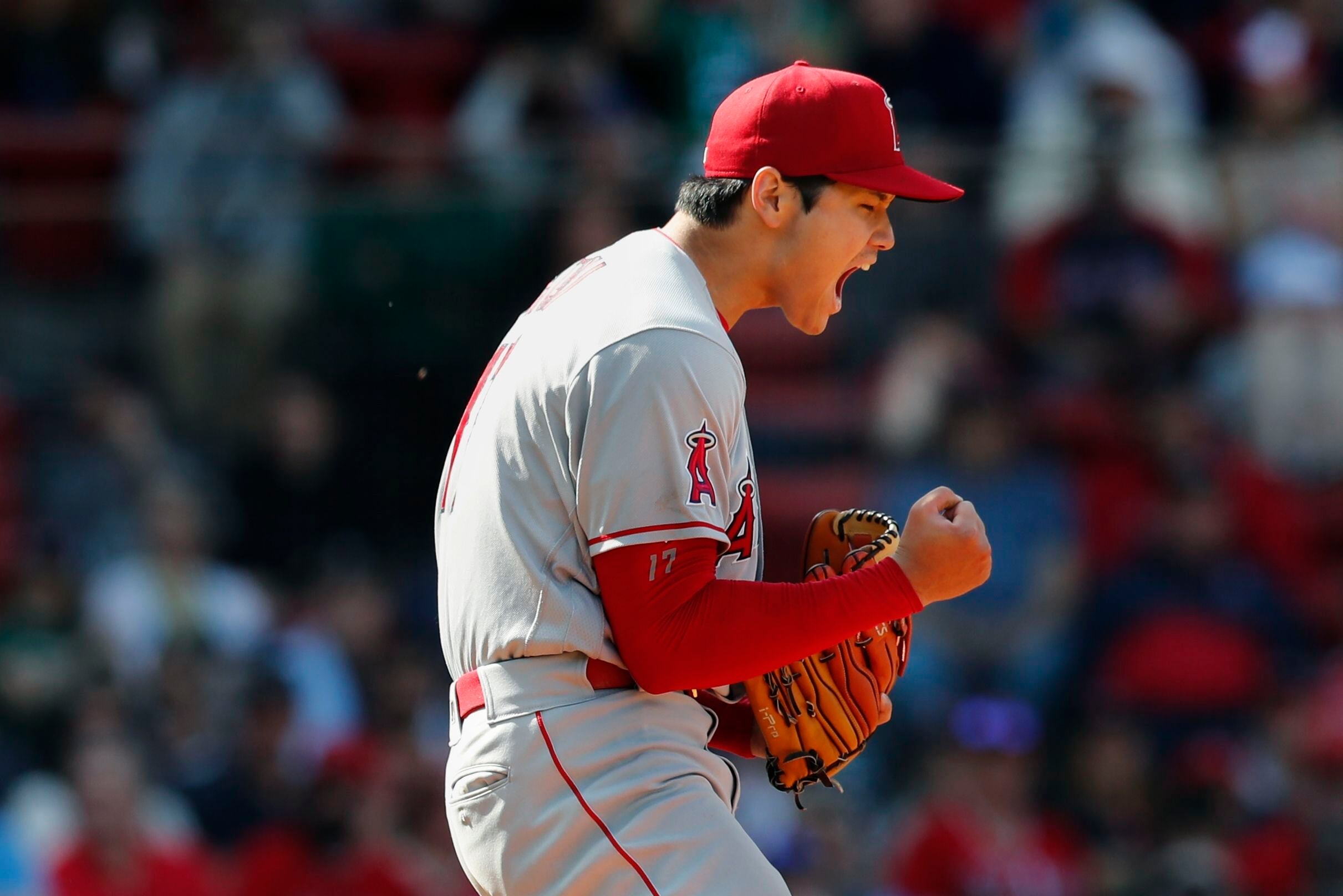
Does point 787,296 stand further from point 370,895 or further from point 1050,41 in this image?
point 1050,41

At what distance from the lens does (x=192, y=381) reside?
25.6ft

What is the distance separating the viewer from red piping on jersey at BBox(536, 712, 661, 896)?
2.82m

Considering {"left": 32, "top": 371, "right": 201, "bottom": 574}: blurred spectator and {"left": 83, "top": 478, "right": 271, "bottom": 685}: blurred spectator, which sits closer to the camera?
{"left": 83, "top": 478, "right": 271, "bottom": 685}: blurred spectator

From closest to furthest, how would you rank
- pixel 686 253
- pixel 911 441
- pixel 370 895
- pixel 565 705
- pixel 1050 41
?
pixel 565 705, pixel 686 253, pixel 370 895, pixel 911 441, pixel 1050 41

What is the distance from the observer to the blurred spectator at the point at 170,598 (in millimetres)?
7652

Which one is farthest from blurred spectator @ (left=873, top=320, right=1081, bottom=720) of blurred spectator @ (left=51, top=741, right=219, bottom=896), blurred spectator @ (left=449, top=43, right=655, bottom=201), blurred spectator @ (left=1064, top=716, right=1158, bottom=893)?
blurred spectator @ (left=51, top=741, right=219, bottom=896)

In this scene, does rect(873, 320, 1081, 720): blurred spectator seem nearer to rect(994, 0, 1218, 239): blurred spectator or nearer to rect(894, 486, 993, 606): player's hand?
rect(994, 0, 1218, 239): blurred spectator

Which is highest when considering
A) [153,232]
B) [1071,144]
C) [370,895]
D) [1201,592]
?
[1071,144]

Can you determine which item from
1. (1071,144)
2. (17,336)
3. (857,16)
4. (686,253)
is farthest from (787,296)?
(857,16)

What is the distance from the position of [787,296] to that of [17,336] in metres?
5.60

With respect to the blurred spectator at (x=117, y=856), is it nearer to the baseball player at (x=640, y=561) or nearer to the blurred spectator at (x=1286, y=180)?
the baseball player at (x=640, y=561)

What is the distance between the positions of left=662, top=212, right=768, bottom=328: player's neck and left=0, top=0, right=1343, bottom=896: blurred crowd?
413cm

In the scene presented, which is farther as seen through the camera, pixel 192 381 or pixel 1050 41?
pixel 1050 41

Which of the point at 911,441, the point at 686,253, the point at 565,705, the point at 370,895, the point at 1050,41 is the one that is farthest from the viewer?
the point at 1050,41
